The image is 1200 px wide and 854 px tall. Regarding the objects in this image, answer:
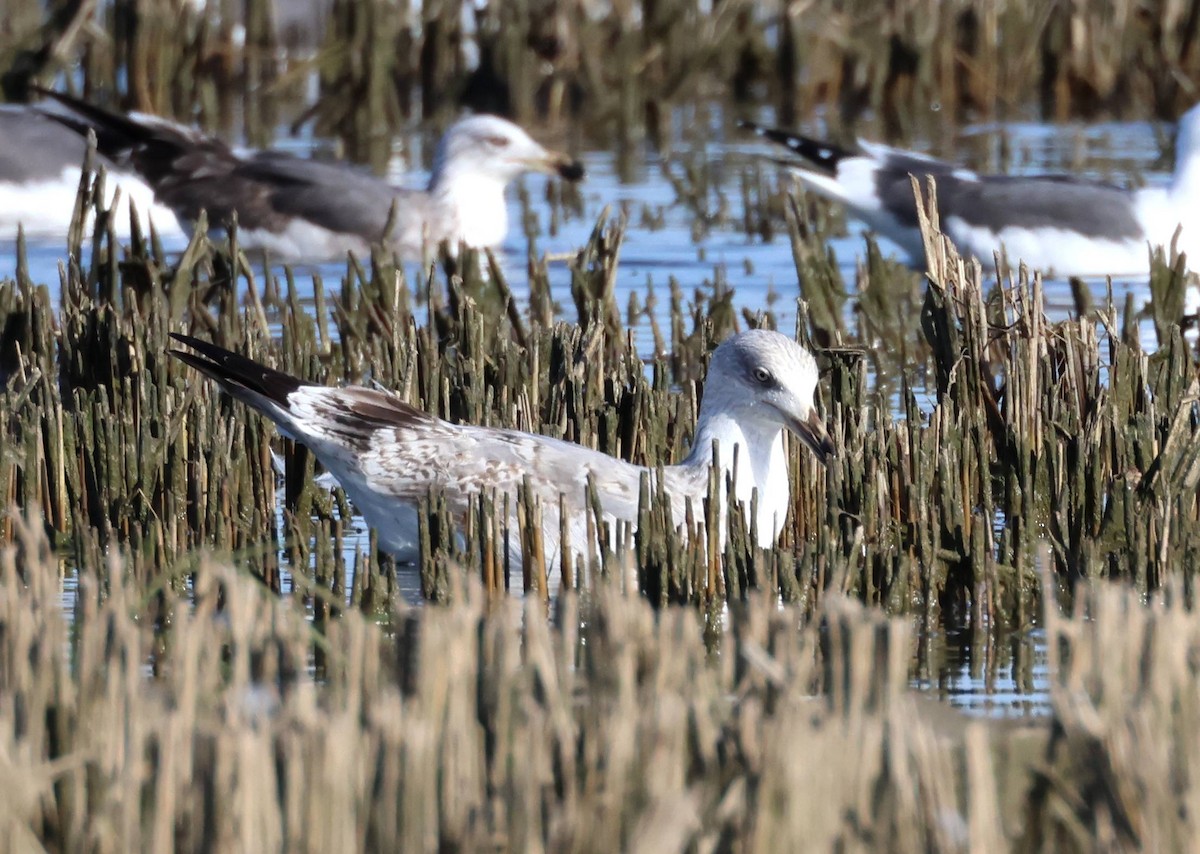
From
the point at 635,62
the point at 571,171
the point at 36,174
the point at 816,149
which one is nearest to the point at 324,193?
the point at 571,171

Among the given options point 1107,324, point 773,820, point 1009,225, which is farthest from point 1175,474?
point 1009,225

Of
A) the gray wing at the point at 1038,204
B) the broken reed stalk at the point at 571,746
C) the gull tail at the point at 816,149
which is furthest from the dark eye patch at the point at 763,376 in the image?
the gull tail at the point at 816,149

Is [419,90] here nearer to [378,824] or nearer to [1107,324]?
[1107,324]

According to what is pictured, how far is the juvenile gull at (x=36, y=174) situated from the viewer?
38.9ft

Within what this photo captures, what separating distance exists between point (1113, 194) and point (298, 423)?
5.69 m

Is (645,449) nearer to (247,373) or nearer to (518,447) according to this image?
(518,447)

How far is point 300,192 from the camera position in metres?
11.1

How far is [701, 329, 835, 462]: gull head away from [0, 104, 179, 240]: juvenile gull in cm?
690

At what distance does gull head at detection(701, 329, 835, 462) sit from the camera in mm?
5383

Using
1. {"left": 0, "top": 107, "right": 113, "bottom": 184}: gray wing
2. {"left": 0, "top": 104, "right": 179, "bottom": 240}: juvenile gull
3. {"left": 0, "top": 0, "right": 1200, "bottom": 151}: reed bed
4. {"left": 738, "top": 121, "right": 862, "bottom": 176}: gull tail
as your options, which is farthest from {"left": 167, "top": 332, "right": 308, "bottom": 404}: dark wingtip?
{"left": 0, "top": 0, "right": 1200, "bottom": 151}: reed bed

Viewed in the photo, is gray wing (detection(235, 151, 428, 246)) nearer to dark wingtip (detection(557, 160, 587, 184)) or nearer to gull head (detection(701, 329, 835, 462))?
dark wingtip (detection(557, 160, 587, 184))

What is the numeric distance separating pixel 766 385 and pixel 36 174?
7.43 m

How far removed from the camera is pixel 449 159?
1178 cm

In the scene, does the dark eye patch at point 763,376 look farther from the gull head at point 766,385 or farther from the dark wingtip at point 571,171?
the dark wingtip at point 571,171
